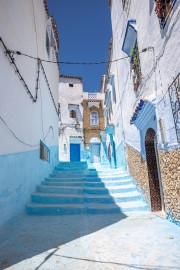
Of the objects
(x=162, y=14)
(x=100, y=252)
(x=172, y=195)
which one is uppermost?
(x=162, y=14)

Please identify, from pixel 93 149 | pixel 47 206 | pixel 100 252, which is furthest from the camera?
pixel 93 149

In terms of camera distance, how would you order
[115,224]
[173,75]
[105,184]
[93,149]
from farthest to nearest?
[93,149] → [105,184] → [115,224] → [173,75]

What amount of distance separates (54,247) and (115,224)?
6.37ft

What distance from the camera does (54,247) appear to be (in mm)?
3617

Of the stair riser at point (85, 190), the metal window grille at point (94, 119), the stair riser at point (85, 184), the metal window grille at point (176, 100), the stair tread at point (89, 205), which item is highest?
the metal window grille at point (94, 119)

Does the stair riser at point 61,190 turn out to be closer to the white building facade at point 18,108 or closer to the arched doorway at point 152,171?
the white building facade at point 18,108

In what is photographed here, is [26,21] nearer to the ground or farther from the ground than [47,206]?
farther from the ground

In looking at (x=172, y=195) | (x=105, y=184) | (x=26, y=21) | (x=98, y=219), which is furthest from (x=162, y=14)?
(x=105, y=184)

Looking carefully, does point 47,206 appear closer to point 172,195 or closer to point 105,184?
point 105,184

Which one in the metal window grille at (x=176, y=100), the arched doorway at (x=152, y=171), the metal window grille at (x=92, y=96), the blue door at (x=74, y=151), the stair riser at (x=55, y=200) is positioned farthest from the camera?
the metal window grille at (x=92, y=96)

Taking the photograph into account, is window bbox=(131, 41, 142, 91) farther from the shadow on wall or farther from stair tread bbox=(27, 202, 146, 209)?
the shadow on wall

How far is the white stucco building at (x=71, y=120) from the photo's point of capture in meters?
21.5

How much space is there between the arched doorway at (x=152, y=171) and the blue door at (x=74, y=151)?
16126 mm

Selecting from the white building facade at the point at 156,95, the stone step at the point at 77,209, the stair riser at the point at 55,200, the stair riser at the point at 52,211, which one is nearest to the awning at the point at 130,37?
the white building facade at the point at 156,95
